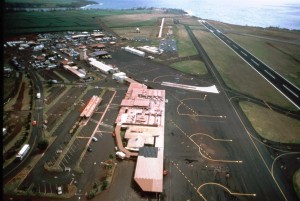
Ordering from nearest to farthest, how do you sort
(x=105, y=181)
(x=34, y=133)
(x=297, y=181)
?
(x=105, y=181) → (x=297, y=181) → (x=34, y=133)

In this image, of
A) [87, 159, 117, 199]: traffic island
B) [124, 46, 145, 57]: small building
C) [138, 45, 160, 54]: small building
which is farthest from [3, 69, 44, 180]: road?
[138, 45, 160, 54]: small building

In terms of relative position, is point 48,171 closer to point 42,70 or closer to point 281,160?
point 281,160

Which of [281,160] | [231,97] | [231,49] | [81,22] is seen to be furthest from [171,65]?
[81,22]

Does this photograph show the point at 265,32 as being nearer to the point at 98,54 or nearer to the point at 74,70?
the point at 98,54

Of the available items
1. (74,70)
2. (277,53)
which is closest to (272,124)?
(74,70)

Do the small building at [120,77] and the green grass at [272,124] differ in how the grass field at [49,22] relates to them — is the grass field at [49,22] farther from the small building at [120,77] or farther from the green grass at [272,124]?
the green grass at [272,124]
